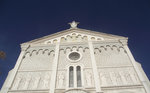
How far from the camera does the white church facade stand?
34.1 feet

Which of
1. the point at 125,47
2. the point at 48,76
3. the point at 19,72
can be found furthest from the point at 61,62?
the point at 125,47

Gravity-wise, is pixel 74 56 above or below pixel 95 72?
above

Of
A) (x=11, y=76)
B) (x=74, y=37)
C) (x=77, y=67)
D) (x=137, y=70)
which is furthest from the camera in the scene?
(x=74, y=37)

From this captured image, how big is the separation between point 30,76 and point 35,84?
114cm

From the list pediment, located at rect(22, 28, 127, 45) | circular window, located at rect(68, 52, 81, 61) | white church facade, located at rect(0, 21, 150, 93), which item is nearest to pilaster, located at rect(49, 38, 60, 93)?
white church facade, located at rect(0, 21, 150, 93)

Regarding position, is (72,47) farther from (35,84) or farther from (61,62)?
(35,84)

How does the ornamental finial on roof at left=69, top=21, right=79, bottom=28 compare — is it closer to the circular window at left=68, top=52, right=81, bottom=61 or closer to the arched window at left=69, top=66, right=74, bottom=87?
the circular window at left=68, top=52, right=81, bottom=61

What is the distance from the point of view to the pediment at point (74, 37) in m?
15.4

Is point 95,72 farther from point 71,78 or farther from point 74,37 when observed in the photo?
point 74,37

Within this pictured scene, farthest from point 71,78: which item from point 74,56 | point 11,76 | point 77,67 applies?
point 11,76

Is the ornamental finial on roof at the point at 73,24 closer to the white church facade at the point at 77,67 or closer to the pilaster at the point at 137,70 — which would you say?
the white church facade at the point at 77,67

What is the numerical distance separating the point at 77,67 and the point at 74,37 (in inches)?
190

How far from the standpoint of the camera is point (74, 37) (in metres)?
15.9

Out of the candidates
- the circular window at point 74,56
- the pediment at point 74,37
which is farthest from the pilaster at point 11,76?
the circular window at point 74,56
